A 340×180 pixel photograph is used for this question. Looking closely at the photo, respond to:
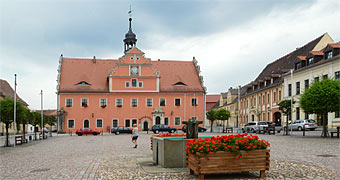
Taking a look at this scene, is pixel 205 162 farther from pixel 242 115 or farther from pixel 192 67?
pixel 242 115

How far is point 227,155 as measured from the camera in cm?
867

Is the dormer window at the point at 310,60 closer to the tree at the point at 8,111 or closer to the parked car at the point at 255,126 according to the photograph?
the parked car at the point at 255,126

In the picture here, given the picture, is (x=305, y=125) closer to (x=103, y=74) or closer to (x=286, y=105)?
(x=286, y=105)

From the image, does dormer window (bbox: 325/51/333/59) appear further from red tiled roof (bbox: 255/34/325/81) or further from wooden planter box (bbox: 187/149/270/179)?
wooden planter box (bbox: 187/149/270/179)

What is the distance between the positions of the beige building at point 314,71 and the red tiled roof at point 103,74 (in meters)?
16.3

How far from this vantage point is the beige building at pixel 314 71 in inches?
1457

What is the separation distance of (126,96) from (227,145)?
48716 millimetres

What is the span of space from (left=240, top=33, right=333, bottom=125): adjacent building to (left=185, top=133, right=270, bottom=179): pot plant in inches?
1588

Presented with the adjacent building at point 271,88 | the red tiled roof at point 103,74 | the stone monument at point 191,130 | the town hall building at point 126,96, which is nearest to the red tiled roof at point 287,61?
the adjacent building at point 271,88

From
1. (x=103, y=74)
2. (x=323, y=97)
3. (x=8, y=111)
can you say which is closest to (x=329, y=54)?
(x=323, y=97)

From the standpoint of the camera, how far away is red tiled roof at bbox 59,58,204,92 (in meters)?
56.5

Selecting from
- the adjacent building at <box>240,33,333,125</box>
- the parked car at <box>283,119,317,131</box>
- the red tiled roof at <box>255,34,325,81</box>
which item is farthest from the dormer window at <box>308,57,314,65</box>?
the parked car at <box>283,119,317,131</box>

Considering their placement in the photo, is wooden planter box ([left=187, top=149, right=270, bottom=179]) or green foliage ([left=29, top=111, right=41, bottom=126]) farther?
green foliage ([left=29, top=111, right=41, bottom=126])

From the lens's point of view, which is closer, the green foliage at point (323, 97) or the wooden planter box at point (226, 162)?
the wooden planter box at point (226, 162)
